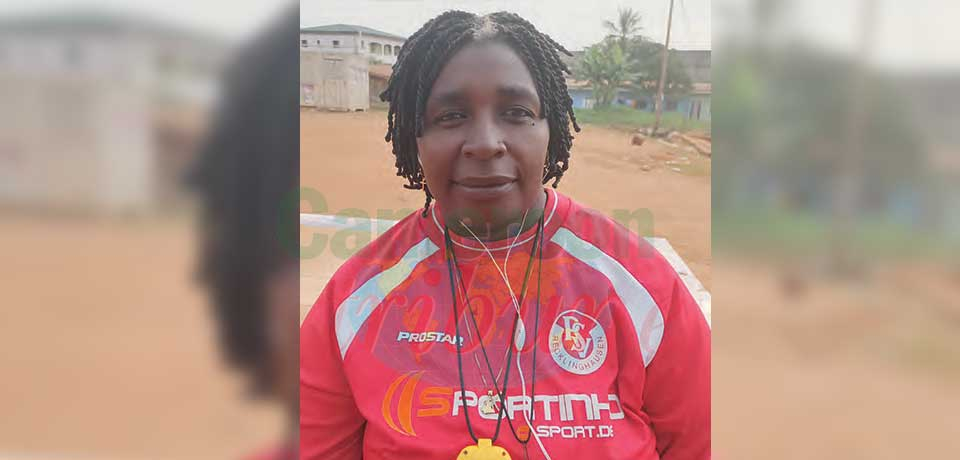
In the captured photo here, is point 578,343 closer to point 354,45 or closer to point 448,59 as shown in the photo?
point 448,59

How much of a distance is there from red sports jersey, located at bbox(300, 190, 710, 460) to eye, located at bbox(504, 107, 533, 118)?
19cm

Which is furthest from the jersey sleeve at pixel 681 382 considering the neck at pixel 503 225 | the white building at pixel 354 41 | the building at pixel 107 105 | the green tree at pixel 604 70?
the building at pixel 107 105

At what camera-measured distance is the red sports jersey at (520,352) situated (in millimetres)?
1101

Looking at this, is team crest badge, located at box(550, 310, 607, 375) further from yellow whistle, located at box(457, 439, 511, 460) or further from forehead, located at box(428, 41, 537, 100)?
forehead, located at box(428, 41, 537, 100)

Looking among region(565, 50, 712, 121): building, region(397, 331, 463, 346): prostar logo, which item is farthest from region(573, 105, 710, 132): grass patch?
region(397, 331, 463, 346): prostar logo

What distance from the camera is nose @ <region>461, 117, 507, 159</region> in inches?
39.7

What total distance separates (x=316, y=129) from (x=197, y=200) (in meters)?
0.76

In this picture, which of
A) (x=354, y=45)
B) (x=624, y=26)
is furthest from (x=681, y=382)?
(x=354, y=45)

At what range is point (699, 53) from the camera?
119 cm

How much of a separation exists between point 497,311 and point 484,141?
312 millimetres

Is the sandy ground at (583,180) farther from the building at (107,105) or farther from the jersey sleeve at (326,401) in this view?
the building at (107,105)

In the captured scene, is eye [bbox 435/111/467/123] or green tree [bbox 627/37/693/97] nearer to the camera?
eye [bbox 435/111/467/123]

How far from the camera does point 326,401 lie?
3.84 ft

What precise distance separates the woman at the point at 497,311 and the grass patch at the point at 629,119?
59 millimetres
